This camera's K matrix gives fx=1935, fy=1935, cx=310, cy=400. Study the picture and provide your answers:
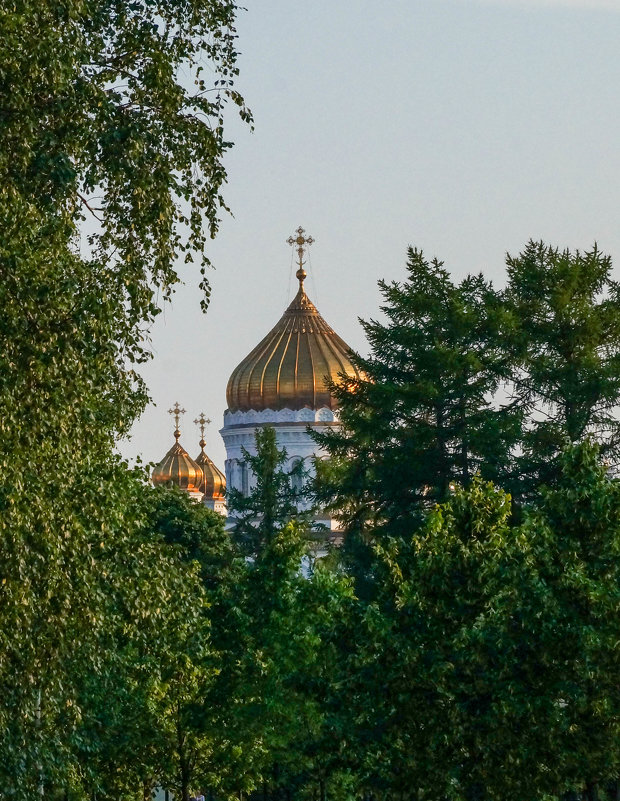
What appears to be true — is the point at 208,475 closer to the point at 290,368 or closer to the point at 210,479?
the point at 210,479

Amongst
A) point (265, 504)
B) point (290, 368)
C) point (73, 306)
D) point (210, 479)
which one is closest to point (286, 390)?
point (290, 368)

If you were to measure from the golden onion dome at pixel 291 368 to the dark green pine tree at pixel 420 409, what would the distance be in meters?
60.3

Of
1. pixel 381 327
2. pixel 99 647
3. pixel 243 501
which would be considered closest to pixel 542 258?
pixel 381 327

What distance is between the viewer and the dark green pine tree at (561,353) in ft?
136

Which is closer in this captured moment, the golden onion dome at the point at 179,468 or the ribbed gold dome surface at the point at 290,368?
the ribbed gold dome surface at the point at 290,368

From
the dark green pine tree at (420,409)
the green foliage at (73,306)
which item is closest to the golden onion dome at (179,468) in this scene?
the dark green pine tree at (420,409)

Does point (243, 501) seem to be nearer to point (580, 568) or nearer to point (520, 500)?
point (520, 500)

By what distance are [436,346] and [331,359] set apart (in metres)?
65.3

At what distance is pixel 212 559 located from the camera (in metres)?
53.9

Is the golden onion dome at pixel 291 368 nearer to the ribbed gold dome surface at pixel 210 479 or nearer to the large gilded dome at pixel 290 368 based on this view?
the large gilded dome at pixel 290 368

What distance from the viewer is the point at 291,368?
107 metres

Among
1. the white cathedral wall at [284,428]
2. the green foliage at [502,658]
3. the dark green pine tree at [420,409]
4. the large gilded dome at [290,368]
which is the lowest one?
the green foliage at [502,658]

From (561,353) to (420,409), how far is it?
339 cm

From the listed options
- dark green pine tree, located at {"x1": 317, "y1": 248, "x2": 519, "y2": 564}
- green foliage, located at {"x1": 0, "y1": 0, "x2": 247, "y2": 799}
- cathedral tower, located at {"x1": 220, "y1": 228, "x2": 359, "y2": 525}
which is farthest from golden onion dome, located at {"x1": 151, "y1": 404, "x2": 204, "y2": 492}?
green foliage, located at {"x1": 0, "y1": 0, "x2": 247, "y2": 799}
